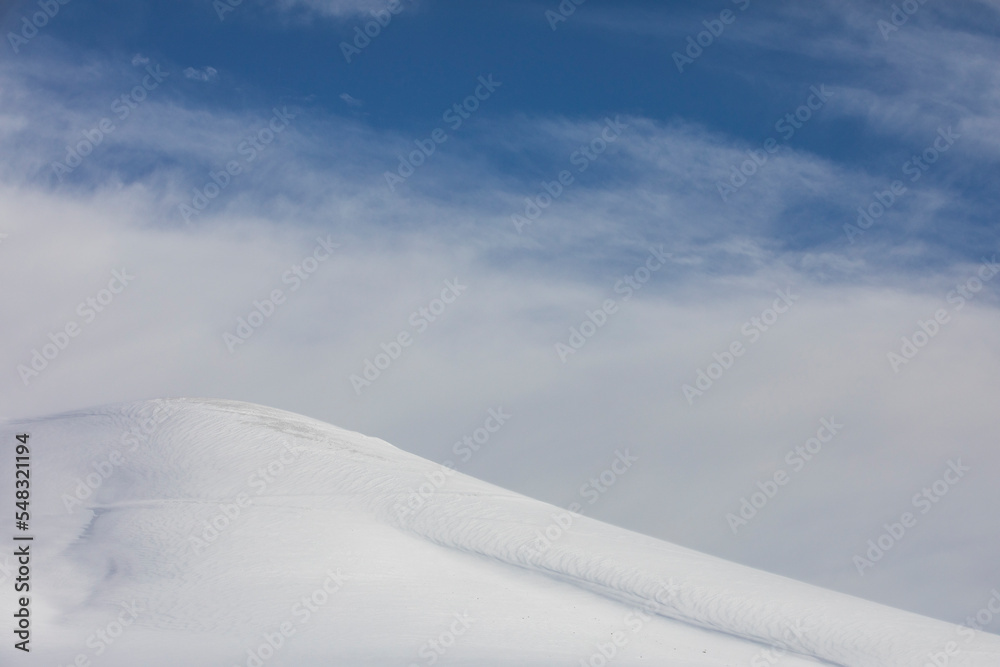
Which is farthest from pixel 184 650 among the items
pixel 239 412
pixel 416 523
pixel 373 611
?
pixel 239 412

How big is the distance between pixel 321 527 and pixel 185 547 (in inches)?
134

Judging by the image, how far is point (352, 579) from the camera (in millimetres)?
21281

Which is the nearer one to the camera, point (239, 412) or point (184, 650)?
point (184, 650)

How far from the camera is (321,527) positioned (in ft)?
A: 77.9

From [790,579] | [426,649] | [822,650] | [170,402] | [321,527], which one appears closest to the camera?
[426,649]

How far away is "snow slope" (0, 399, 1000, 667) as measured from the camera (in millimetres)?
18375

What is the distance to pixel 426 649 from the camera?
58.6 ft

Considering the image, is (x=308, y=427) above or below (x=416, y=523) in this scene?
below

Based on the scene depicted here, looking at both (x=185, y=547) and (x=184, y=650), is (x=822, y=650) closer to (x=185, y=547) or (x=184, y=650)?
(x=184, y=650)

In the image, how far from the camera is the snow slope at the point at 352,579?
18.4 meters

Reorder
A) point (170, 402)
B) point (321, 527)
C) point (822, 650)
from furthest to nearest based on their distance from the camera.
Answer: point (170, 402) < point (321, 527) < point (822, 650)

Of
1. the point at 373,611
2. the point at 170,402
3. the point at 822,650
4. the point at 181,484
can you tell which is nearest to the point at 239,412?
the point at 170,402

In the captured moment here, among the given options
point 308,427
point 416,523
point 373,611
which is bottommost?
point 308,427

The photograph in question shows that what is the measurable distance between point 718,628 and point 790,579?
249 inches
